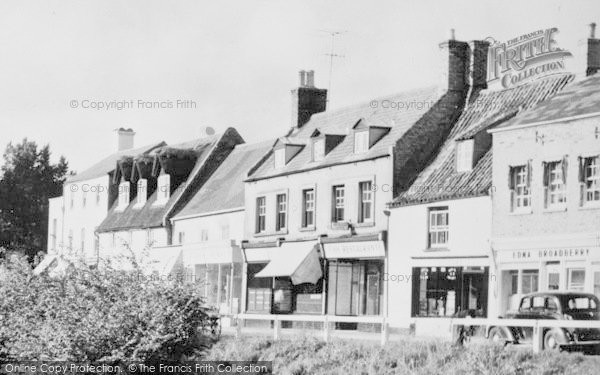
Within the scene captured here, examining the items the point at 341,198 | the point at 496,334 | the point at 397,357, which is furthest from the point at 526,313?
the point at 341,198

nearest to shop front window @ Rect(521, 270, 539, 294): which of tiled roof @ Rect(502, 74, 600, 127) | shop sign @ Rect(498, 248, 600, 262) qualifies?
shop sign @ Rect(498, 248, 600, 262)

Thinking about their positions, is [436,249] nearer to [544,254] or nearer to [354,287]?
[544,254]

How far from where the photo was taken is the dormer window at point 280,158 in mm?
48938

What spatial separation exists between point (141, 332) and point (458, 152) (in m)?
16.4

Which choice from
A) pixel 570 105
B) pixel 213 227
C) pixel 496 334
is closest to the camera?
pixel 496 334

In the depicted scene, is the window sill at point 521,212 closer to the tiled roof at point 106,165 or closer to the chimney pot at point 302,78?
the chimney pot at point 302,78

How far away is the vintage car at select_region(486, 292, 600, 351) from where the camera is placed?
25.5m

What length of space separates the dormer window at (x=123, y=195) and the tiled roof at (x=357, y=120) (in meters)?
15.4

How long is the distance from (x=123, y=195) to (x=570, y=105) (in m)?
35.9

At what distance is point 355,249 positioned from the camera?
4300cm

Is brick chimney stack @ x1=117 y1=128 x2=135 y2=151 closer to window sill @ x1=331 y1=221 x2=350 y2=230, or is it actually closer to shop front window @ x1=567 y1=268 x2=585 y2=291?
window sill @ x1=331 y1=221 x2=350 y2=230

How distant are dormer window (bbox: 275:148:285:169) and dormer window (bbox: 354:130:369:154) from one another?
16.7 ft

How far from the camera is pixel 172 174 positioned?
61875 mm

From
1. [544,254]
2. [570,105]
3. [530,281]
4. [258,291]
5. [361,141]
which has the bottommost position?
[258,291]
